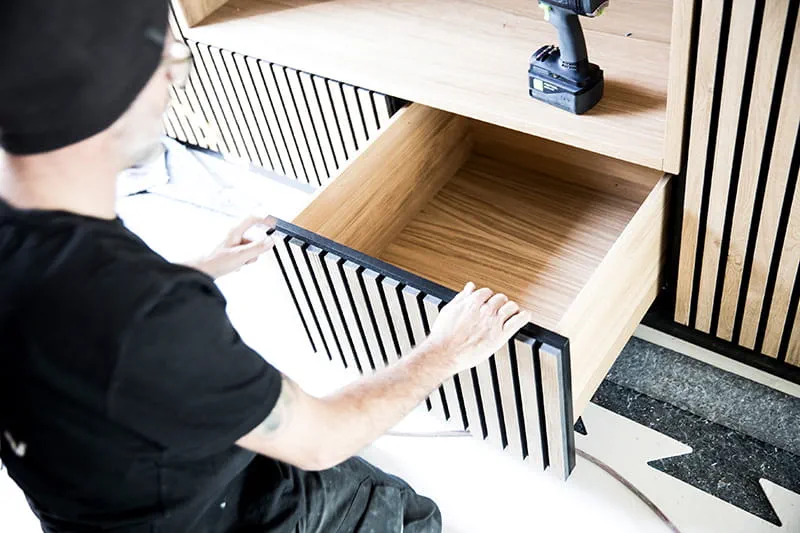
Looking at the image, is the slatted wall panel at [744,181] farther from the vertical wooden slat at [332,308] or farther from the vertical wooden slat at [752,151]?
the vertical wooden slat at [332,308]

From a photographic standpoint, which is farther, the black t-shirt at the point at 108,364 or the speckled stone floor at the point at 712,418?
the speckled stone floor at the point at 712,418

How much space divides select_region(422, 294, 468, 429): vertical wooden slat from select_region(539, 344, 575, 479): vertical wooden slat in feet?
0.49

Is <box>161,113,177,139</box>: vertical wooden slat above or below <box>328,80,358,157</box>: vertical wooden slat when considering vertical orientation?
below

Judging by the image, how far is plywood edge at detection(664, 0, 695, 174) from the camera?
3.29 feet

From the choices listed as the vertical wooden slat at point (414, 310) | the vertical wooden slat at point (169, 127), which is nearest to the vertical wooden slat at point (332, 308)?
the vertical wooden slat at point (414, 310)

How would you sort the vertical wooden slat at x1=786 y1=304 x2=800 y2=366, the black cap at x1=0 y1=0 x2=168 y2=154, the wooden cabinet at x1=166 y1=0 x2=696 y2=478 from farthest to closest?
the vertical wooden slat at x1=786 y1=304 x2=800 y2=366, the wooden cabinet at x1=166 y1=0 x2=696 y2=478, the black cap at x1=0 y1=0 x2=168 y2=154

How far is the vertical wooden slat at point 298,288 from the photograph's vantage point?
1.23m

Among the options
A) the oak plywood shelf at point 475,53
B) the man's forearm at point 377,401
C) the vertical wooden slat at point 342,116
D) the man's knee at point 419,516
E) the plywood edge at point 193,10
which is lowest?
the man's knee at point 419,516

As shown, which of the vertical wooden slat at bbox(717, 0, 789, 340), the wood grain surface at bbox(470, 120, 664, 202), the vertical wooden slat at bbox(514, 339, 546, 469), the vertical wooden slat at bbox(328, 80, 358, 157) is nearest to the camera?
the vertical wooden slat at bbox(717, 0, 789, 340)

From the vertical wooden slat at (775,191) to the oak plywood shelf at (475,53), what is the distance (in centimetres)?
14

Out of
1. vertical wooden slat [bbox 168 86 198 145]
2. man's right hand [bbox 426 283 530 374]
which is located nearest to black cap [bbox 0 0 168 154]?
man's right hand [bbox 426 283 530 374]

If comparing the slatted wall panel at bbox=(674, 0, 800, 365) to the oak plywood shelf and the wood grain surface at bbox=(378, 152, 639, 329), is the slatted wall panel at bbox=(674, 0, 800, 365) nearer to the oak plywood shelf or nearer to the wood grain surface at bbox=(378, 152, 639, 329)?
the oak plywood shelf

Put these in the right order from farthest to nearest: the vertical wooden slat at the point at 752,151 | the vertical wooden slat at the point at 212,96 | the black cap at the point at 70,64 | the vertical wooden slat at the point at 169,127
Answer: the vertical wooden slat at the point at 169,127
the vertical wooden slat at the point at 212,96
the vertical wooden slat at the point at 752,151
the black cap at the point at 70,64

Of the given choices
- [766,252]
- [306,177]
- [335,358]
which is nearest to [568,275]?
[766,252]
